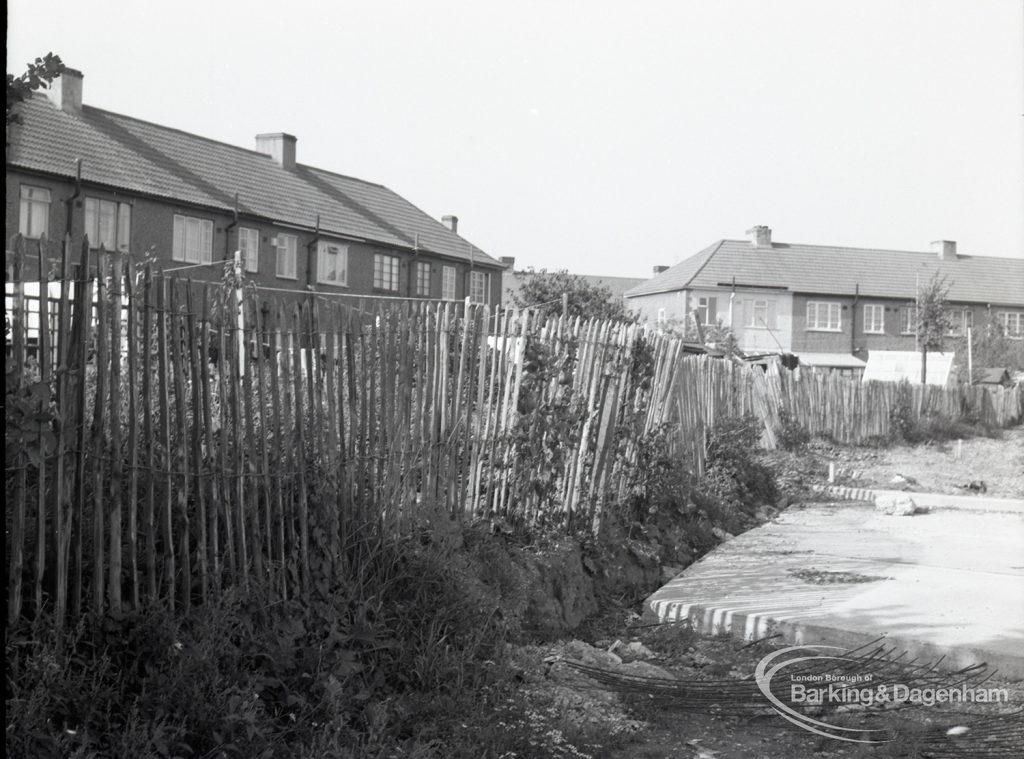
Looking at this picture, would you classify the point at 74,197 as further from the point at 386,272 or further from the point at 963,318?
the point at 963,318

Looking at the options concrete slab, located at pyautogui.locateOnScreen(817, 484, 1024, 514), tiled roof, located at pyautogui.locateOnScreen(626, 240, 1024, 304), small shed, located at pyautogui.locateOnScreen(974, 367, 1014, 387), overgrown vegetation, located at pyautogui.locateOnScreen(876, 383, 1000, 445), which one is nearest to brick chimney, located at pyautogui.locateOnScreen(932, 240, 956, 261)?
tiled roof, located at pyautogui.locateOnScreen(626, 240, 1024, 304)

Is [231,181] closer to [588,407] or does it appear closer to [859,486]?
[859,486]

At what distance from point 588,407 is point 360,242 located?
26857mm

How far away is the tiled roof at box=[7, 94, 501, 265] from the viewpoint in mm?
24969

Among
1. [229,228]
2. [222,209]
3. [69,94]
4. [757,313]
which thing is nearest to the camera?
[69,94]

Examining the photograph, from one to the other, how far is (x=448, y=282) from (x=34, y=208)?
16.8 metres

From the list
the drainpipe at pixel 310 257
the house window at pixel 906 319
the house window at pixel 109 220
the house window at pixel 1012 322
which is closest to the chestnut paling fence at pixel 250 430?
the house window at pixel 109 220

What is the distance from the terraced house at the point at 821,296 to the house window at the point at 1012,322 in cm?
5

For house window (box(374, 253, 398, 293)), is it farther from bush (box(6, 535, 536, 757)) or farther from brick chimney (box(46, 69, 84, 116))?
bush (box(6, 535, 536, 757))

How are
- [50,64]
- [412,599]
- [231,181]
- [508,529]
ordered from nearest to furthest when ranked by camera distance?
[50,64], [412,599], [508,529], [231,181]

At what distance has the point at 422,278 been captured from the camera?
36375 millimetres

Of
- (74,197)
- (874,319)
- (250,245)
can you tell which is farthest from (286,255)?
(874,319)

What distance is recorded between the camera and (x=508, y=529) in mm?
6156

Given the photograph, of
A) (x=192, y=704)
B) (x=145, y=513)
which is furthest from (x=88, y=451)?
(x=192, y=704)
